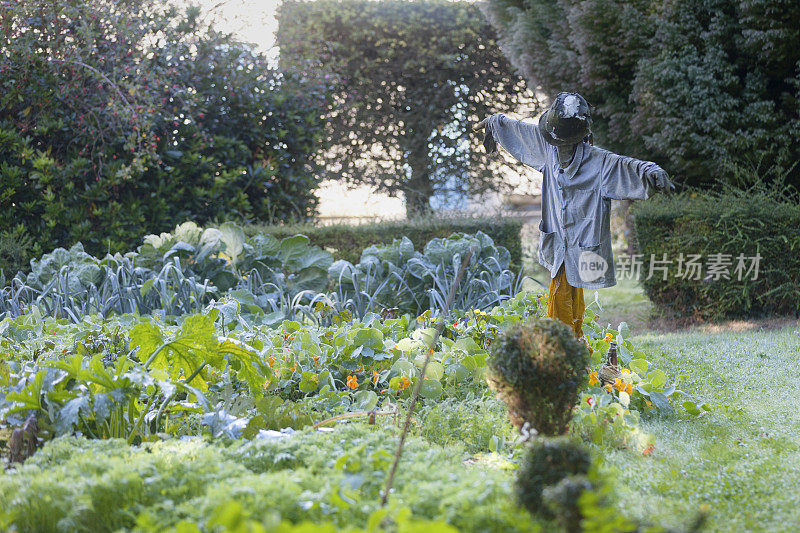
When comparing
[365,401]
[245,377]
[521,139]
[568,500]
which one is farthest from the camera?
[521,139]

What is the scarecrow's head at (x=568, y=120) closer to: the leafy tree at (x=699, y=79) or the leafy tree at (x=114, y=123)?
the leafy tree at (x=699, y=79)

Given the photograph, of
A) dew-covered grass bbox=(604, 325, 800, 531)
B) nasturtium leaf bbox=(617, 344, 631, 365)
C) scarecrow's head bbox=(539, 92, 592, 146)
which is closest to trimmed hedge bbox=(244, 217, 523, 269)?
dew-covered grass bbox=(604, 325, 800, 531)

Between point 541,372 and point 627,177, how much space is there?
59.2 inches

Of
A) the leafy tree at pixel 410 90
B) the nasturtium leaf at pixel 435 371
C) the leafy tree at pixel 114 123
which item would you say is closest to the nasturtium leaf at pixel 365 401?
the nasturtium leaf at pixel 435 371

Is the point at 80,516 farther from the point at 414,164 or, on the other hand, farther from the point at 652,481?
the point at 414,164

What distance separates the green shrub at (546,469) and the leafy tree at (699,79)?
612cm

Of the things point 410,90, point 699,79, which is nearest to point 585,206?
point 699,79

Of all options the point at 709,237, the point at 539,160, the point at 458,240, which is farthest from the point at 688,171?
the point at 539,160

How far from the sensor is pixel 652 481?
2.31m

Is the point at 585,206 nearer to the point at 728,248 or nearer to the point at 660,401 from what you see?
the point at 660,401

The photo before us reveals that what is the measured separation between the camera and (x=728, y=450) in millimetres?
2758

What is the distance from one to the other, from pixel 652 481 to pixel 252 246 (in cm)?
430

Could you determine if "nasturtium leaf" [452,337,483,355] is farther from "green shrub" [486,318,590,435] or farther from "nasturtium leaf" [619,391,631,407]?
"green shrub" [486,318,590,435]

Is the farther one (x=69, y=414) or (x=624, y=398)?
(x=624, y=398)
